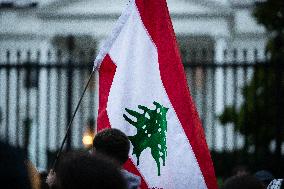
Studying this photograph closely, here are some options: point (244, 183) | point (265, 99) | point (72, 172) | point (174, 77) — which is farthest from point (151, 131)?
point (265, 99)

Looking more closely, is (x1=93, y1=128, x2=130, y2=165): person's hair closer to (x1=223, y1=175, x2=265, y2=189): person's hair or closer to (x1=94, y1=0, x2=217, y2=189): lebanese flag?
(x1=94, y1=0, x2=217, y2=189): lebanese flag

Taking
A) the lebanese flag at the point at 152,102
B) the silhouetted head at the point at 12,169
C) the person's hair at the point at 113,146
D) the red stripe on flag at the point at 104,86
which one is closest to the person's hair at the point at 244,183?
the person's hair at the point at 113,146

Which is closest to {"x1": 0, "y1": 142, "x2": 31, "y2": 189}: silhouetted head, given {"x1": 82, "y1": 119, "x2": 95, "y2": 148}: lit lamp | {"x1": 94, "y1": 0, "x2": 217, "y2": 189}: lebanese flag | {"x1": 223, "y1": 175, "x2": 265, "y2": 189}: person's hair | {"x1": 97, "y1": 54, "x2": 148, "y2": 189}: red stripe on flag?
{"x1": 223, "y1": 175, "x2": 265, "y2": 189}: person's hair

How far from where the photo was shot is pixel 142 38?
462 cm

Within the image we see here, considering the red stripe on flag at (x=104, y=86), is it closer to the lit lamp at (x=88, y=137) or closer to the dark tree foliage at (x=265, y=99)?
the lit lamp at (x=88, y=137)

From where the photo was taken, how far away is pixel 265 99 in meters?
8.34

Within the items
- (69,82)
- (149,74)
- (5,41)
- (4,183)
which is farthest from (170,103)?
(5,41)

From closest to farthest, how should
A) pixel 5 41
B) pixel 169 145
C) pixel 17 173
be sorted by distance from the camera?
pixel 17 173
pixel 169 145
pixel 5 41

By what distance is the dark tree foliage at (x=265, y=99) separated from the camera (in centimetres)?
790

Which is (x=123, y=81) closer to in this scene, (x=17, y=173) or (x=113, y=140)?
(x=113, y=140)

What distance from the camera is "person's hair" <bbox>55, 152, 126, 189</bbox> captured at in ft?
6.55

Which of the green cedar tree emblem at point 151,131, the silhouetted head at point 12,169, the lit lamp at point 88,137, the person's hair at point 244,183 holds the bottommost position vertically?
the lit lamp at point 88,137

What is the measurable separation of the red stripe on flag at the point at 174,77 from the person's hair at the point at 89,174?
2237mm

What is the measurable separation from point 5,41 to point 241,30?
8277mm
